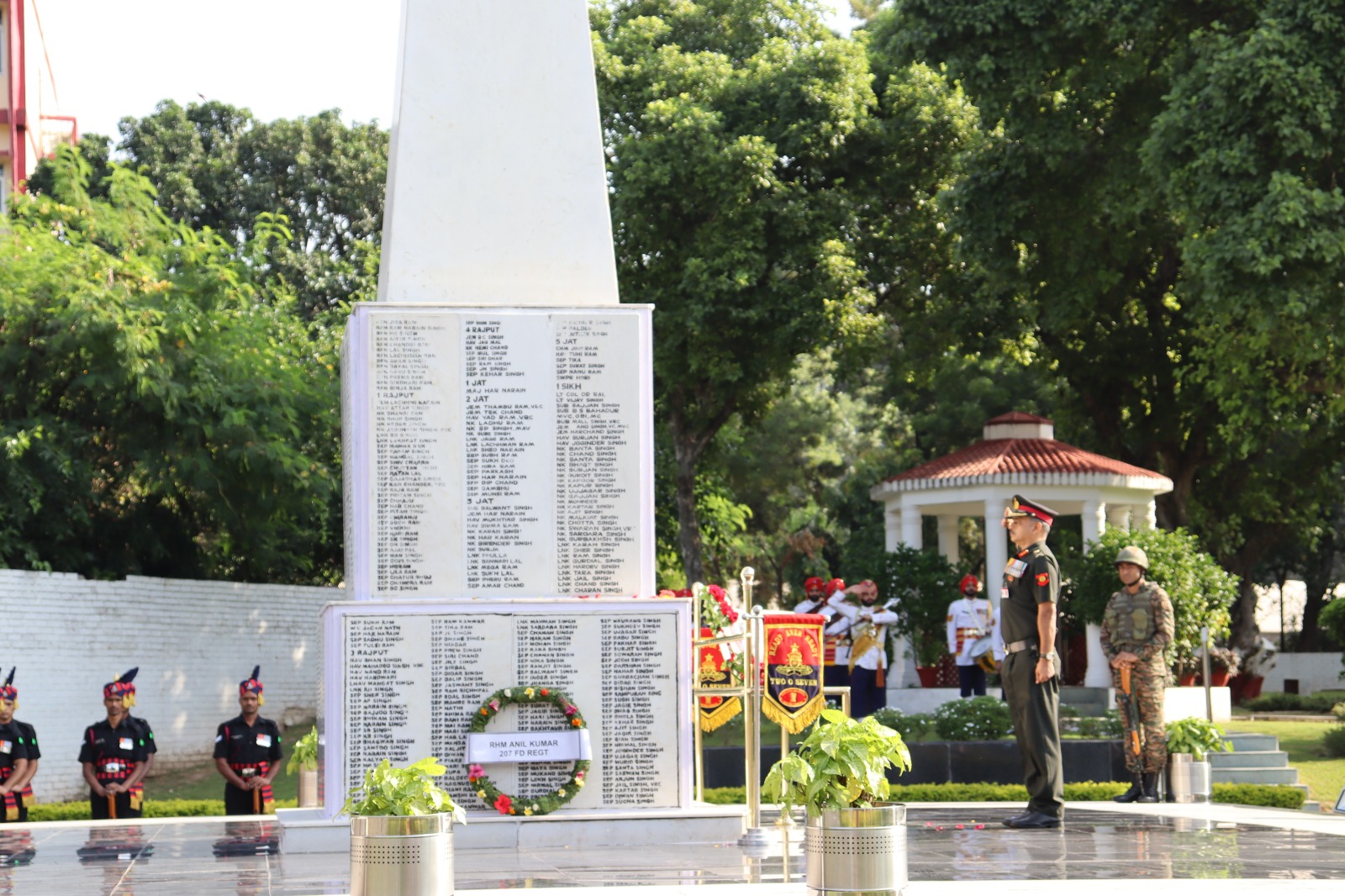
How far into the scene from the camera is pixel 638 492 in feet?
31.2

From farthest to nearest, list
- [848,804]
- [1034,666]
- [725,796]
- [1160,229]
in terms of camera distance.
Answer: [1160,229] < [725,796] < [1034,666] < [848,804]

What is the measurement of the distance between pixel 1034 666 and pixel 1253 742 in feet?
28.9

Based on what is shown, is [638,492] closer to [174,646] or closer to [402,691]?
[402,691]

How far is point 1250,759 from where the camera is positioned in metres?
16.6

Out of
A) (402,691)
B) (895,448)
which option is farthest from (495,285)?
(895,448)

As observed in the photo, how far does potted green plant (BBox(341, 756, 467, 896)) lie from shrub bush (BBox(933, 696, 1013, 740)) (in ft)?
35.2

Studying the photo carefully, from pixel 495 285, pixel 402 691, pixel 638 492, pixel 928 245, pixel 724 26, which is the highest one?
pixel 724 26

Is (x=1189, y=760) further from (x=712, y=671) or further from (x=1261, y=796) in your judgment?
(x=712, y=671)

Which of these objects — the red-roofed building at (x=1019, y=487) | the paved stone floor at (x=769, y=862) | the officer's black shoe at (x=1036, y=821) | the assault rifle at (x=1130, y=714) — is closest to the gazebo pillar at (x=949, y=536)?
the red-roofed building at (x=1019, y=487)

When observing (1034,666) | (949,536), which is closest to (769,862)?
(1034,666)

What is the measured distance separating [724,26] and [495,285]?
19.6m

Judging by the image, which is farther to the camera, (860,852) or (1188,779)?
(1188,779)

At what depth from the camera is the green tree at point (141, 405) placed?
18734 millimetres

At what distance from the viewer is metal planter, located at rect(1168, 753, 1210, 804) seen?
12.3 m
